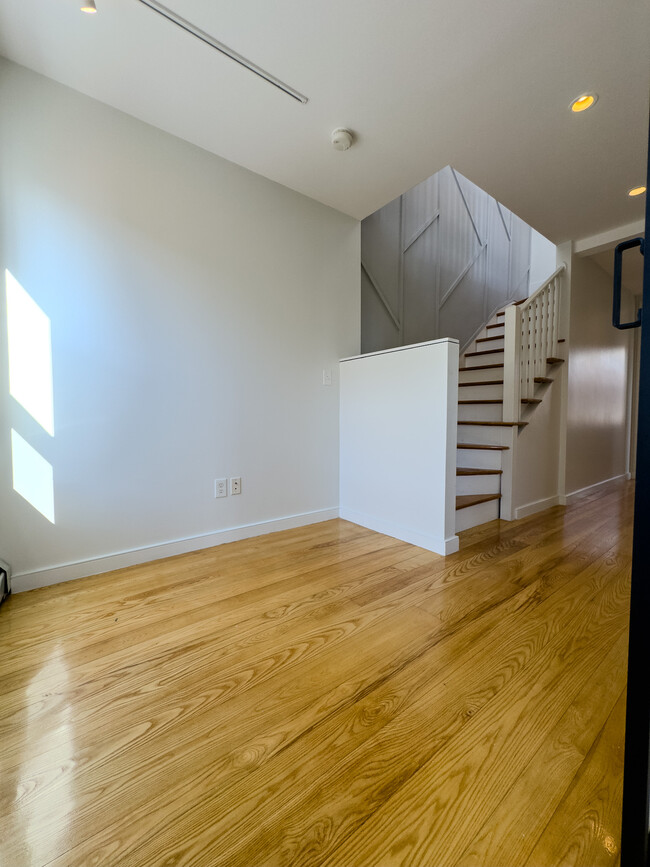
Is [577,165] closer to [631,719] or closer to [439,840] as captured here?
[631,719]

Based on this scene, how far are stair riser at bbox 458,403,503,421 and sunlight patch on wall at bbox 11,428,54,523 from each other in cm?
290

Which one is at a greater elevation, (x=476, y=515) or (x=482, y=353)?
(x=482, y=353)

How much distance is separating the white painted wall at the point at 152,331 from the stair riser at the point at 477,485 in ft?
3.41

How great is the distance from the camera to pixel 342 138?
1794 millimetres

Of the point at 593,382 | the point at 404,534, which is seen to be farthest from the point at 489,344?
the point at 404,534

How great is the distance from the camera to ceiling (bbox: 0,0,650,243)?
50.7 inches

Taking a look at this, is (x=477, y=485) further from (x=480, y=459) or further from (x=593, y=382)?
(x=593, y=382)

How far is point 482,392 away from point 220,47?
2850 millimetres

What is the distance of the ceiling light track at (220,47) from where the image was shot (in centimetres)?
126

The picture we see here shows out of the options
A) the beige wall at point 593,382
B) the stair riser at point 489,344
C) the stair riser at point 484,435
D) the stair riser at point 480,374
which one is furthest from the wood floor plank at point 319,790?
the stair riser at point 489,344

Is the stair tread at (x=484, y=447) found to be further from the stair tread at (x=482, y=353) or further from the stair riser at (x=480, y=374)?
the stair tread at (x=482, y=353)

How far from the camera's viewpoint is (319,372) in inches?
97.0

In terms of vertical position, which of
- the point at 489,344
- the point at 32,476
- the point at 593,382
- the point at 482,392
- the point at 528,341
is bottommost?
the point at 32,476

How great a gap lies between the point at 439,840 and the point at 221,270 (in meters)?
2.32
